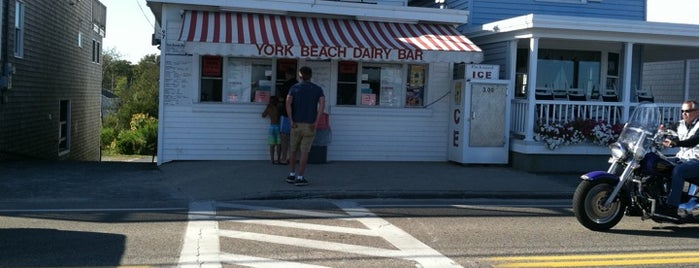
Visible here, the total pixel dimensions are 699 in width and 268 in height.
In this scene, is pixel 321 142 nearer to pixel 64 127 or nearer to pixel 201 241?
pixel 201 241

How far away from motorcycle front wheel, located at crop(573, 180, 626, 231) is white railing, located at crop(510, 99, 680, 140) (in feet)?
17.7

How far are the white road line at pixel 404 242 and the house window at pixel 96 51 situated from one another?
19942 millimetres

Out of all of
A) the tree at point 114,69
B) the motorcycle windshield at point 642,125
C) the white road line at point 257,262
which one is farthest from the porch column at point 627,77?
the tree at point 114,69

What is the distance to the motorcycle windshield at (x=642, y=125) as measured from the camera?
7090mm

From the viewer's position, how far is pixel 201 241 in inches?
258

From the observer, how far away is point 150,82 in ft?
154

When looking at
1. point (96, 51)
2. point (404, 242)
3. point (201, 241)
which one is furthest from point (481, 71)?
point (96, 51)

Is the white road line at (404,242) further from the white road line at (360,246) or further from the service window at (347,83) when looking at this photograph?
the service window at (347,83)

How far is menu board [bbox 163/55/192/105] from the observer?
495 inches

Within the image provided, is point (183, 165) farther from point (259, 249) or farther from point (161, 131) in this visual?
point (259, 249)

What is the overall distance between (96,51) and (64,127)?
592cm

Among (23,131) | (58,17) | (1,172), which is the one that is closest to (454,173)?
(1,172)

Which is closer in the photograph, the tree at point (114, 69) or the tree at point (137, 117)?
the tree at point (137, 117)

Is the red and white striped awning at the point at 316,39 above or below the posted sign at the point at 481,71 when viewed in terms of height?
above
